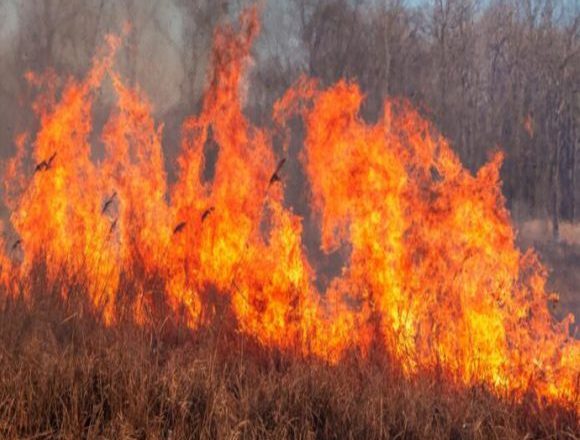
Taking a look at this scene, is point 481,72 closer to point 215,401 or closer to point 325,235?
point 325,235

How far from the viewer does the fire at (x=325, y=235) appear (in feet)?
19.6

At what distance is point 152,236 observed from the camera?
7.32 metres

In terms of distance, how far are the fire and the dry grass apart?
1.95ft

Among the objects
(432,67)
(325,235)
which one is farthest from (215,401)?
(432,67)

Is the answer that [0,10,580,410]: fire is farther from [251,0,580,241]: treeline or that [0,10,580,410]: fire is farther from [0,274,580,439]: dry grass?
[251,0,580,241]: treeline

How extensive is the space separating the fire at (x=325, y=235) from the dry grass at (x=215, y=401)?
59 cm

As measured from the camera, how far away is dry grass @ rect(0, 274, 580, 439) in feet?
12.3

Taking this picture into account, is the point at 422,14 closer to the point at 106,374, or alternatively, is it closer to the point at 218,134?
the point at 218,134

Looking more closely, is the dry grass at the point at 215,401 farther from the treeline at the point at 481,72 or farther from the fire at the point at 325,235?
the treeline at the point at 481,72

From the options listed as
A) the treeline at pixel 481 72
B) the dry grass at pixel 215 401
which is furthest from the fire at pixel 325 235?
the treeline at pixel 481 72

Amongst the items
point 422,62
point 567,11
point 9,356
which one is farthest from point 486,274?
point 567,11

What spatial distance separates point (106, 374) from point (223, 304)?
2.19 metres

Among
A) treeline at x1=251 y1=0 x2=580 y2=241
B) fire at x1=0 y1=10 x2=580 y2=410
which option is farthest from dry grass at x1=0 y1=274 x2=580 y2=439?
treeline at x1=251 y1=0 x2=580 y2=241

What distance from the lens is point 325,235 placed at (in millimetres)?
8203
